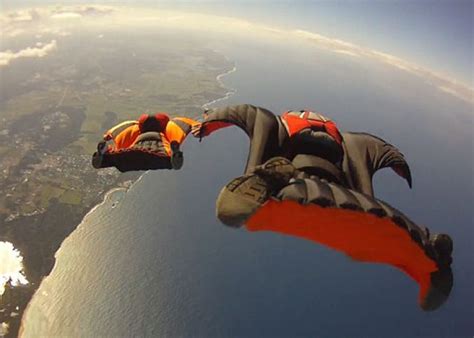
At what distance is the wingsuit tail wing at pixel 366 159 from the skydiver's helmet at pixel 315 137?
0.29 metres

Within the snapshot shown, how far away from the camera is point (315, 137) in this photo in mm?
6113

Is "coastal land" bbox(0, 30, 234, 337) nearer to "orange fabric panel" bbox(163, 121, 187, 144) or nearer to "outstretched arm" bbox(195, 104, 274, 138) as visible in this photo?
"orange fabric panel" bbox(163, 121, 187, 144)

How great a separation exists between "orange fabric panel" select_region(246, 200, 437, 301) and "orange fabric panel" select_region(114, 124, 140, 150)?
470 cm

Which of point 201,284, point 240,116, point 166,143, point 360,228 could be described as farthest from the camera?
point 201,284

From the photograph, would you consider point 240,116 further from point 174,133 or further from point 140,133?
point 140,133

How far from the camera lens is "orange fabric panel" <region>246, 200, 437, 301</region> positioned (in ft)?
12.1

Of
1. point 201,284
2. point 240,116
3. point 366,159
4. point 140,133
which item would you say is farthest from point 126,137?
point 201,284

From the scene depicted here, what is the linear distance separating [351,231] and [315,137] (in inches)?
102

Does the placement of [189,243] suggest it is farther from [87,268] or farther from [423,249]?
[423,249]

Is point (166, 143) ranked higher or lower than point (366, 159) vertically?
lower

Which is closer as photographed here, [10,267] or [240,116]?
[240,116]

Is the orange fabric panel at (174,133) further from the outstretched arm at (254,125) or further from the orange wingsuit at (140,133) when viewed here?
the outstretched arm at (254,125)

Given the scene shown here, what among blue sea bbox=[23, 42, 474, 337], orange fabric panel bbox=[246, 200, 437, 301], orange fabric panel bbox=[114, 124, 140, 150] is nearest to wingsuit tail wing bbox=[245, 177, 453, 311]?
orange fabric panel bbox=[246, 200, 437, 301]

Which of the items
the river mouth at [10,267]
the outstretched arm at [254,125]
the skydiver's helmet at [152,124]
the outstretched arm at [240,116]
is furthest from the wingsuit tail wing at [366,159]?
the river mouth at [10,267]
